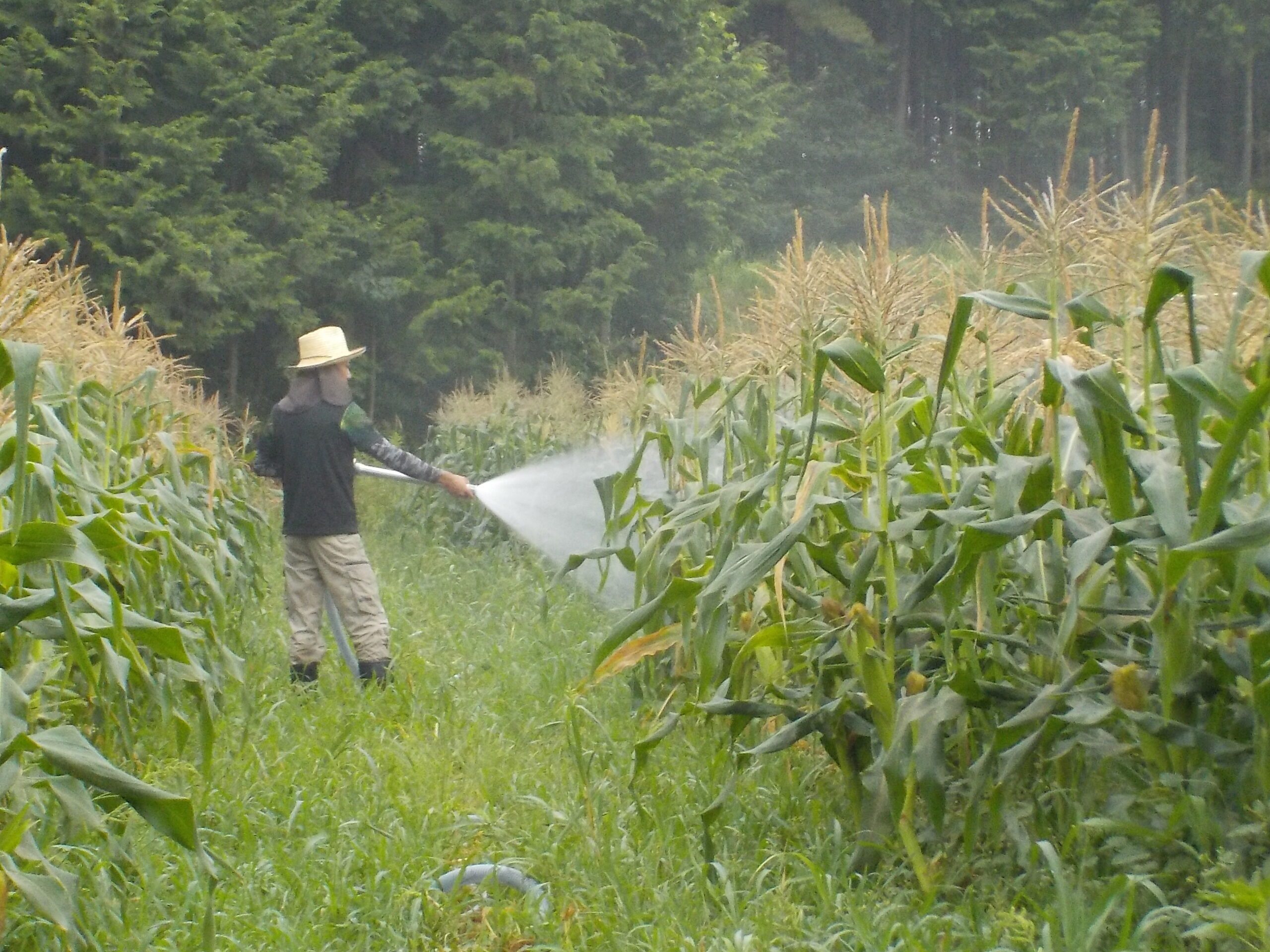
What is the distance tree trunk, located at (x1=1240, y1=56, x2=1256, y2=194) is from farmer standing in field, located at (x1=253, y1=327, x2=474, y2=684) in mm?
27394

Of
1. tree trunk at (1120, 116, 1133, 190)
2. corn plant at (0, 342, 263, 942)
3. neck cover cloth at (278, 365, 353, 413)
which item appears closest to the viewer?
corn plant at (0, 342, 263, 942)

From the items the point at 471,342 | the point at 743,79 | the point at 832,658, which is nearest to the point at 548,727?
the point at 832,658

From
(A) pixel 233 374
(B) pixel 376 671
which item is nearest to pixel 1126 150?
(A) pixel 233 374

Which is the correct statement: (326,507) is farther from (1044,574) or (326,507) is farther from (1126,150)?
(1126,150)

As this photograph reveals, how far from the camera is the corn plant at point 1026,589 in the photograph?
9.87ft

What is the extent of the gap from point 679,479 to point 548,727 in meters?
1.48

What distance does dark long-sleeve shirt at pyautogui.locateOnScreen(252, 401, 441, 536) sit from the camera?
255 inches

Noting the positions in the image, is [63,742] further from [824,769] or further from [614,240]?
[614,240]

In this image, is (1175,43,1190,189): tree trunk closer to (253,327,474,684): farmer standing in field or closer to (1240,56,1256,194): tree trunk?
(1240,56,1256,194): tree trunk

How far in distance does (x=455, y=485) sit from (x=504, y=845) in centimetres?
269

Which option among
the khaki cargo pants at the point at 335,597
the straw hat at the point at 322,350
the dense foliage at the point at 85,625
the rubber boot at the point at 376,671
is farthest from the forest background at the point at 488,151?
the dense foliage at the point at 85,625

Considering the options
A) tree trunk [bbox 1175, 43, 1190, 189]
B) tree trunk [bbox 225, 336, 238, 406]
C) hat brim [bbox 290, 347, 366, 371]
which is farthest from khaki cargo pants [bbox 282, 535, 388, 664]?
tree trunk [bbox 1175, 43, 1190, 189]

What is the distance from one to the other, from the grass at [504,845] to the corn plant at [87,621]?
31 centimetres

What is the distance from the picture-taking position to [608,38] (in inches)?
899
